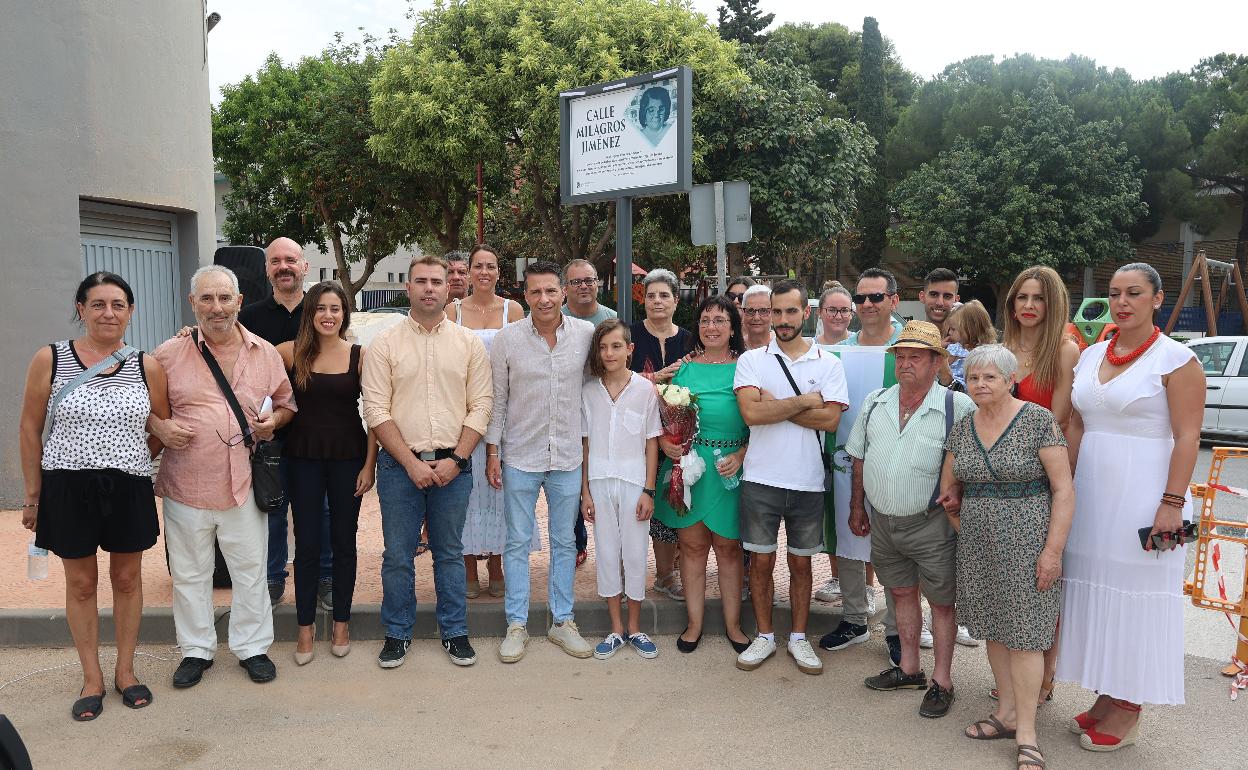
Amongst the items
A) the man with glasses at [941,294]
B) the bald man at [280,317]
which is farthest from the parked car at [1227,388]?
the bald man at [280,317]

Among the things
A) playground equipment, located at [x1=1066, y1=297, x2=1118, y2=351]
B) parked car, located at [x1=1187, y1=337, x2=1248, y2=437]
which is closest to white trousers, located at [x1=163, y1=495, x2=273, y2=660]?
parked car, located at [x1=1187, y1=337, x2=1248, y2=437]

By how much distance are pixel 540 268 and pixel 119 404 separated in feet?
7.07

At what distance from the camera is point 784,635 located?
5.05 meters

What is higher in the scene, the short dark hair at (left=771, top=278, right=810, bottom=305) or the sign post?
the sign post

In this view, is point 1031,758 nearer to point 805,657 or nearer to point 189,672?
point 805,657

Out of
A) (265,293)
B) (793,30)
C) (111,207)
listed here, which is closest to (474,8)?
(111,207)

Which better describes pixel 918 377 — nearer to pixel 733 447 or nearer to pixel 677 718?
pixel 733 447

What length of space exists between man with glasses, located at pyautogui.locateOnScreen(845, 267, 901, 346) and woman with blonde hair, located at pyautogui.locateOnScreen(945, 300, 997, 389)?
37 centimetres

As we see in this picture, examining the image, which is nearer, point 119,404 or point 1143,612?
point 1143,612

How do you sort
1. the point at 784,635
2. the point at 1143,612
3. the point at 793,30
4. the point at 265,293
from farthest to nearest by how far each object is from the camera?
the point at 793,30, the point at 265,293, the point at 784,635, the point at 1143,612

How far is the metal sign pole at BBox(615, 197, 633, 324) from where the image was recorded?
19.4 ft

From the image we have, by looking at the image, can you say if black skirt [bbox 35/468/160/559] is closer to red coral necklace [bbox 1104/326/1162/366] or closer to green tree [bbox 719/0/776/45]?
red coral necklace [bbox 1104/326/1162/366]

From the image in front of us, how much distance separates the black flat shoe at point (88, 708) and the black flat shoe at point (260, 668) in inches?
25.6

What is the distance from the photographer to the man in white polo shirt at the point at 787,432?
14.6ft
